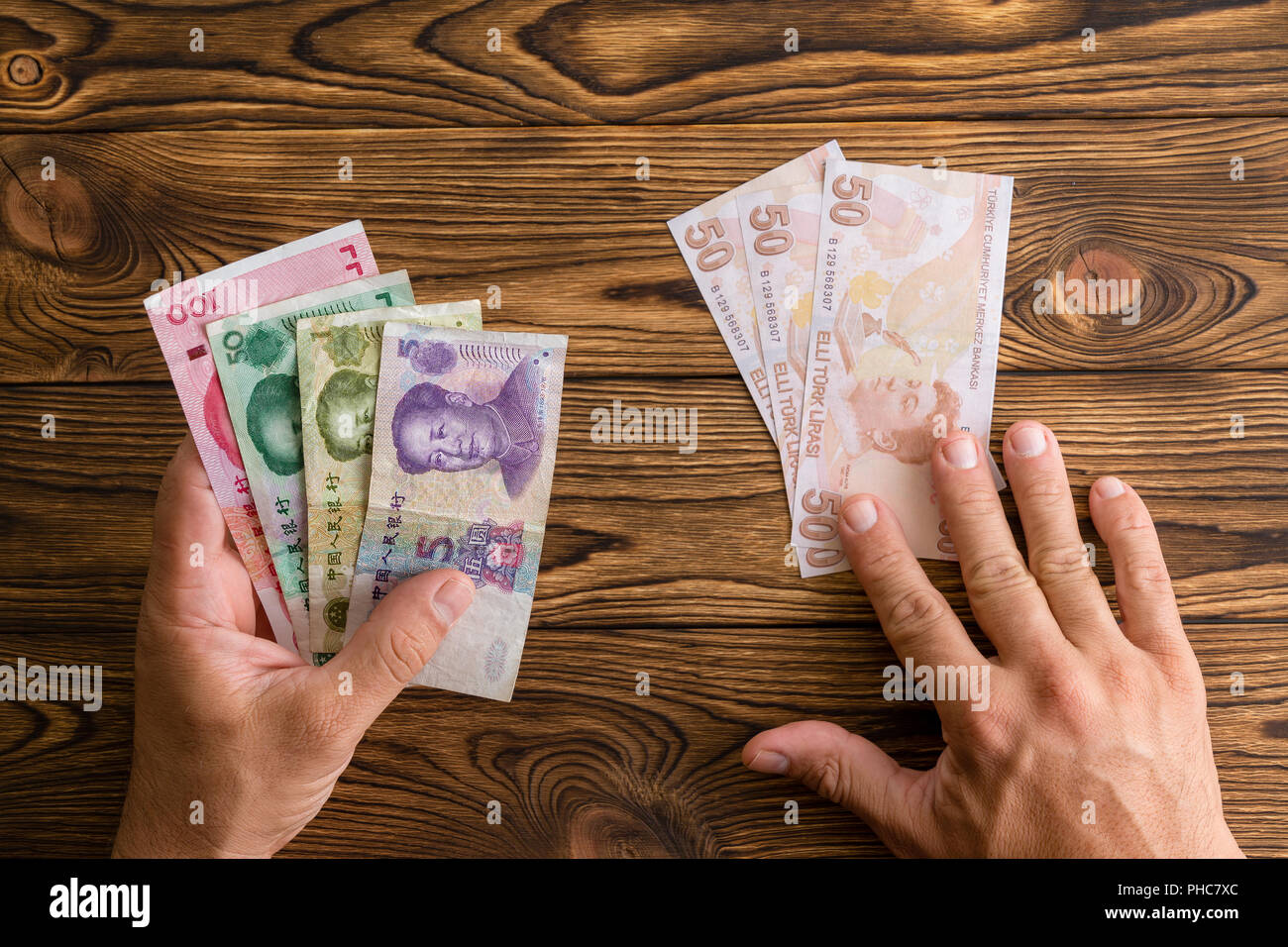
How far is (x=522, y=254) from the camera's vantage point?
47.0 inches

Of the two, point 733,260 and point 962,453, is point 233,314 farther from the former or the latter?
point 962,453

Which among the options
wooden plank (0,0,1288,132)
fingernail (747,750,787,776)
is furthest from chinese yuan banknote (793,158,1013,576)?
fingernail (747,750,787,776)

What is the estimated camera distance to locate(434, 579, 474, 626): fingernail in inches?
43.1

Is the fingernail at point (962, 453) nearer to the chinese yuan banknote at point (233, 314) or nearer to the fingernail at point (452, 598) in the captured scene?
the fingernail at point (452, 598)

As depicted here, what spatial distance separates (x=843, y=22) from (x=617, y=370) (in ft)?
1.88

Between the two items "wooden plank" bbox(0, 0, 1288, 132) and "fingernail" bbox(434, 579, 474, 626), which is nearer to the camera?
"fingernail" bbox(434, 579, 474, 626)

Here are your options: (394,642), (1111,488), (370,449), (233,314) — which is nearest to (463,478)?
(370,449)

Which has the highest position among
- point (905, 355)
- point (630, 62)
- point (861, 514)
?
point (630, 62)

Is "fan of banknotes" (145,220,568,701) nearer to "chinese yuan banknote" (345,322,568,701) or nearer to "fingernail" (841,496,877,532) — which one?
"chinese yuan banknote" (345,322,568,701)

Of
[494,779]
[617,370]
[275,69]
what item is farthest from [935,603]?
[275,69]

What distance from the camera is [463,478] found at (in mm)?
1176

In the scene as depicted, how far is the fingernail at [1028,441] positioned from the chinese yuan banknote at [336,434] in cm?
76

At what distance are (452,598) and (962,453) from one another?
Answer: 27.5 inches

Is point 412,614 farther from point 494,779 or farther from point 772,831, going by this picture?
point 772,831
